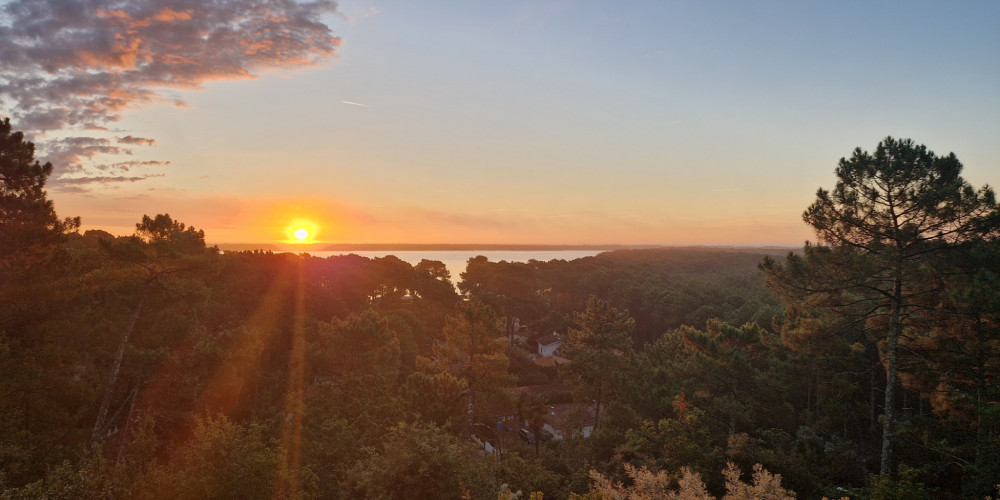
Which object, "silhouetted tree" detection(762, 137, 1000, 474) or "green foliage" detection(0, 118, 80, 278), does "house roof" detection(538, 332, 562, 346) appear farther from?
"green foliage" detection(0, 118, 80, 278)

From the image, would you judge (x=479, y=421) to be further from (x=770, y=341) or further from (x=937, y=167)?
(x=937, y=167)

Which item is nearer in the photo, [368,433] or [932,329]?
[932,329]

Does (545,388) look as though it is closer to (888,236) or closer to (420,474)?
(420,474)

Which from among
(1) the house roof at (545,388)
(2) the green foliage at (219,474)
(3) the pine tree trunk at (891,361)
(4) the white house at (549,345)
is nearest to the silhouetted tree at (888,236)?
(3) the pine tree trunk at (891,361)

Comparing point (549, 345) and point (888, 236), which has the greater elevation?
point (888, 236)

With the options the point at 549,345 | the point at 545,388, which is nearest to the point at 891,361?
the point at 545,388

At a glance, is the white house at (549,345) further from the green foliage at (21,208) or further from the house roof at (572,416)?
the green foliage at (21,208)

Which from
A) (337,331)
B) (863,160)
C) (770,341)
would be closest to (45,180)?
(337,331)

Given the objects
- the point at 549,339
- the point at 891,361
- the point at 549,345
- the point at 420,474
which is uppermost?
the point at 891,361

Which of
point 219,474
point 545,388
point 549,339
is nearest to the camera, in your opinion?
point 219,474
